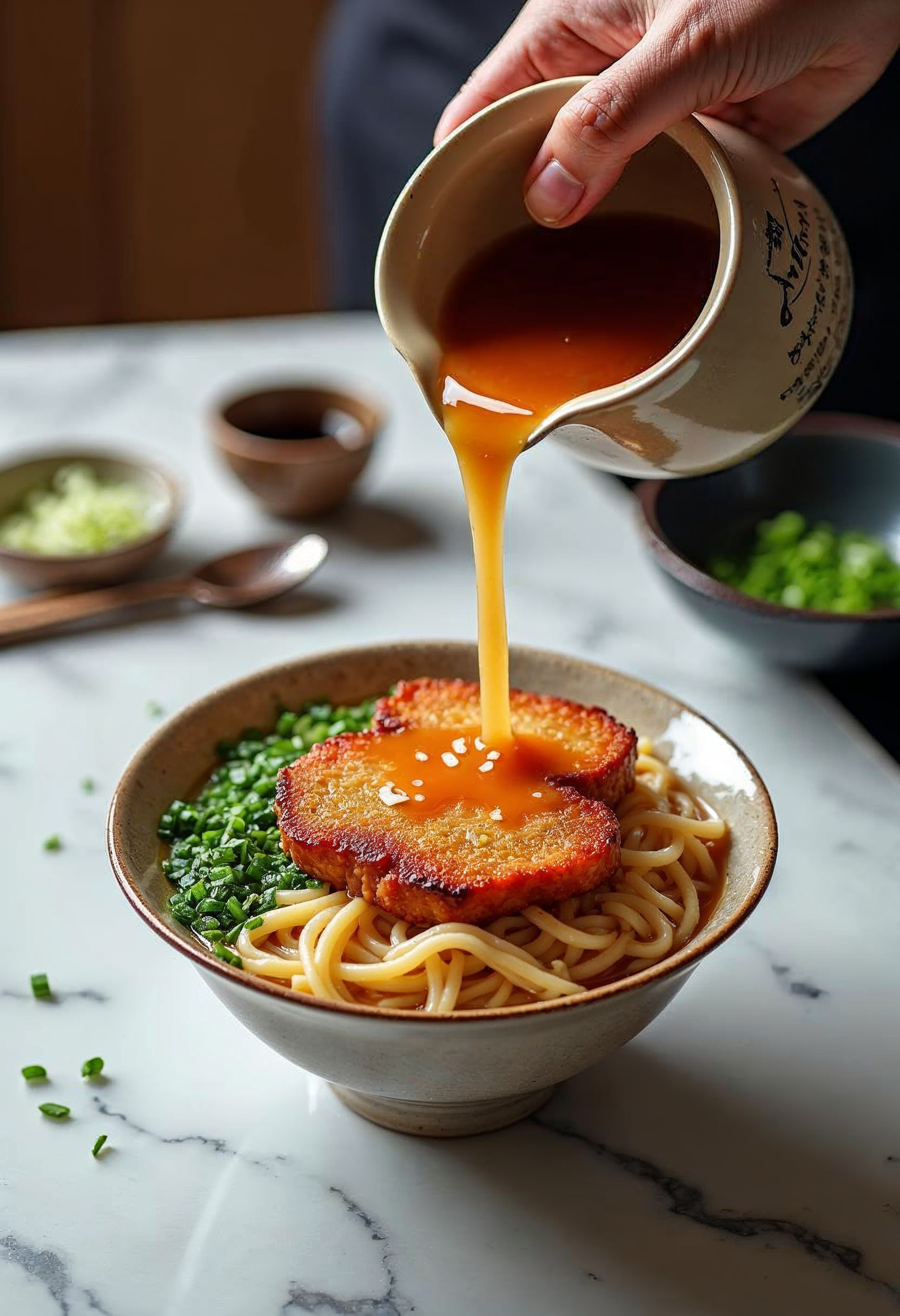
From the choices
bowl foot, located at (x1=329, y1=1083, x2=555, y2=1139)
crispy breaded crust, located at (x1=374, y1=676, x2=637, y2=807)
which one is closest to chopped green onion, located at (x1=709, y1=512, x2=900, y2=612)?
crispy breaded crust, located at (x1=374, y1=676, x2=637, y2=807)

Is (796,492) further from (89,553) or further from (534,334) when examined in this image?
(89,553)

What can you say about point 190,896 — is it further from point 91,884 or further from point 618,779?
point 618,779

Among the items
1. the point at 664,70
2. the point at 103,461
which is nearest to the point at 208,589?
the point at 103,461

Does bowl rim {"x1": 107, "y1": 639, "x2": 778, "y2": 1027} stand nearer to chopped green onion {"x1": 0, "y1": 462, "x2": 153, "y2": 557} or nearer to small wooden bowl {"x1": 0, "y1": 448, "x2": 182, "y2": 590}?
small wooden bowl {"x1": 0, "y1": 448, "x2": 182, "y2": 590}

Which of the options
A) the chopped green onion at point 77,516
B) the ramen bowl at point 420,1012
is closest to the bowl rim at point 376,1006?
the ramen bowl at point 420,1012

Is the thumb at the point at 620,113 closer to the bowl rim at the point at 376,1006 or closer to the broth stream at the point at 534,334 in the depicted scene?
the broth stream at the point at 534,334

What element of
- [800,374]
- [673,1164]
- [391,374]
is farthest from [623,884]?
[391,374]

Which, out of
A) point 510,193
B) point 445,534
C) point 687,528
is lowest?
point 445,534
